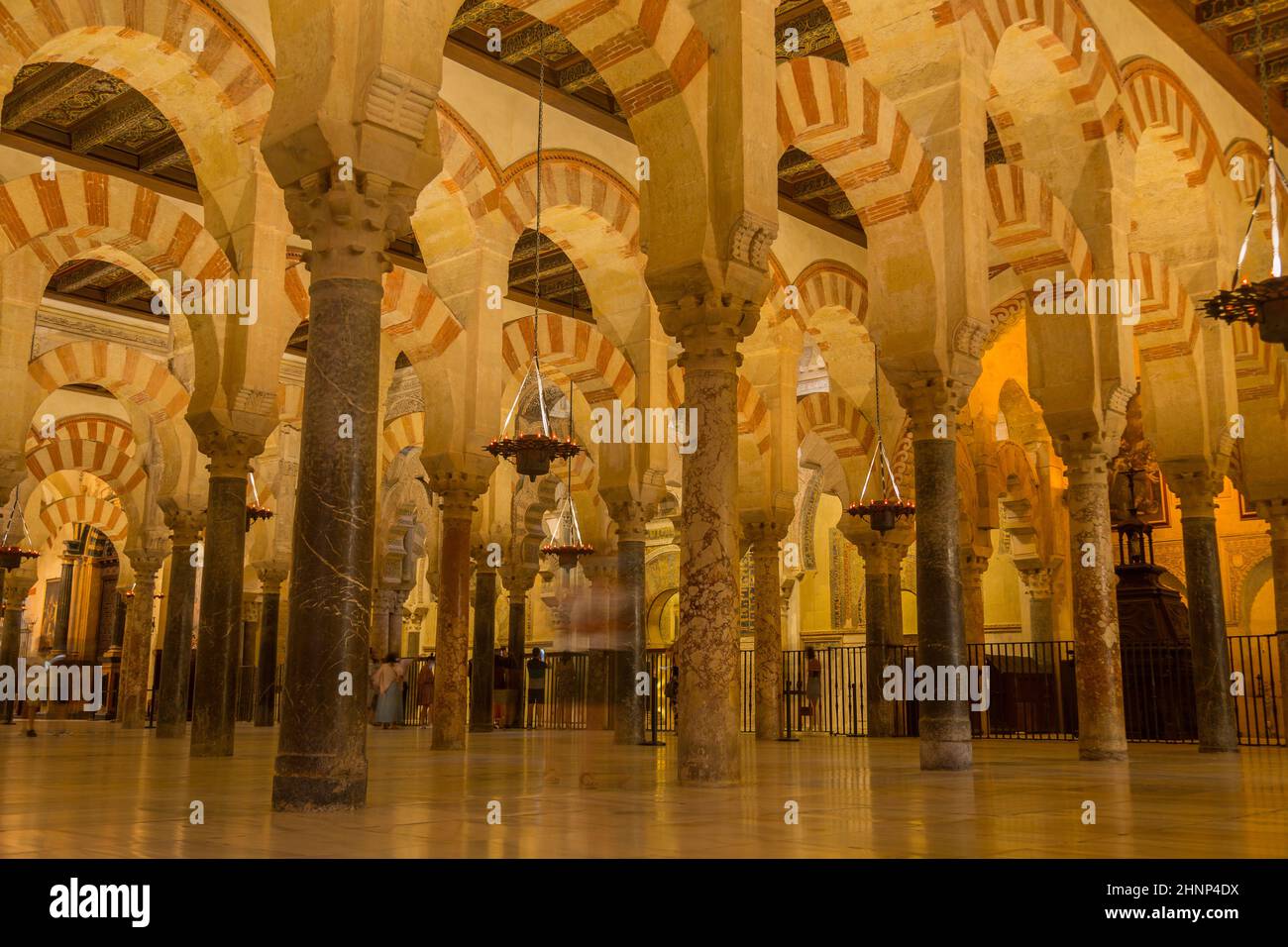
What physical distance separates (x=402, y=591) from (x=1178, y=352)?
1288cm

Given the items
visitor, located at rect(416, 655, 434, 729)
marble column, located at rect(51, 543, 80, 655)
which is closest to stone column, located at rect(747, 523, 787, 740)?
visitor, located at rect(416, 655, 434, 729)

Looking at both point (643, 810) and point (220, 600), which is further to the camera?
point (220, 600)

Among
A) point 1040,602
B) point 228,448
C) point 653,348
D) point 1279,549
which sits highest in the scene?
point 653,348

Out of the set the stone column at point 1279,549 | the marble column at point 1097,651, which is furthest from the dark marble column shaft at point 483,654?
the stone column at point 1279,549

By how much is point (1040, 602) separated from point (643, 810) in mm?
12335

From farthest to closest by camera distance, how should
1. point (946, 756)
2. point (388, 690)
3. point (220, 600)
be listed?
point (388, 690)
point (220, 600)
point (946, 756)

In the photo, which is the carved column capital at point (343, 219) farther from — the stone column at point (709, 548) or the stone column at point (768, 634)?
the stone column at point (768, 634)

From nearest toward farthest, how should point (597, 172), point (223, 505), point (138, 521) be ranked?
point (223, 505) → point (597, 172) → point (138, 521)

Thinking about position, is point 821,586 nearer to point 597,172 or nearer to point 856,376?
point 856,376

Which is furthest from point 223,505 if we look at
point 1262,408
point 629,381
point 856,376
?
point 1262,408

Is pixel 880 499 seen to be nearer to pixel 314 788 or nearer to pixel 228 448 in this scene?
pixel 228 448

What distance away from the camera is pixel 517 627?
15453 mm

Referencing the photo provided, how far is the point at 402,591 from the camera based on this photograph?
18859 millimetres

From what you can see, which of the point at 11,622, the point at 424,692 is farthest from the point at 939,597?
the point at 11,622
